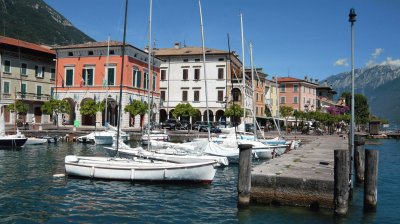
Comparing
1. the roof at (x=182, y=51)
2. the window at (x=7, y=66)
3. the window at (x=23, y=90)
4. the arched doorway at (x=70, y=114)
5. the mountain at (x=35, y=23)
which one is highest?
the mountain at (x=35, y=23)

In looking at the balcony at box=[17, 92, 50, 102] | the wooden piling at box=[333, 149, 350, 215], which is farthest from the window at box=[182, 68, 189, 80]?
the wooden piling at box=[333, 149, 350, 215]

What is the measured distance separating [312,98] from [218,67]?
126 ft

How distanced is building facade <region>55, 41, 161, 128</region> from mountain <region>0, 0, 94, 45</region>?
1888 inches

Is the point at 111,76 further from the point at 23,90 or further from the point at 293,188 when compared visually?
the point at 293,188

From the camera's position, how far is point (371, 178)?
541 inches

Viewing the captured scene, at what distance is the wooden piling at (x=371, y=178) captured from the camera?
13773mm

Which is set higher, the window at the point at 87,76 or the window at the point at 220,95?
the window at the point at 87,76

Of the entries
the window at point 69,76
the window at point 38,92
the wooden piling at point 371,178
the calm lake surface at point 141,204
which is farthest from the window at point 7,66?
the wooden piling at point 371,178

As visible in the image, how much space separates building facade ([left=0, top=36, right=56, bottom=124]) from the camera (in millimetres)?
54438

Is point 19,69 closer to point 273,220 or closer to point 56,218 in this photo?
point 56,218

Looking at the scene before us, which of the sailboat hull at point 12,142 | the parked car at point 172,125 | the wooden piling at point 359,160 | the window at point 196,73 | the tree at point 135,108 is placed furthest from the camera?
the window at point 196,73

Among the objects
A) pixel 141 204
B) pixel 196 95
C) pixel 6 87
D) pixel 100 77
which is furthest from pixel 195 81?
pixel 141 204

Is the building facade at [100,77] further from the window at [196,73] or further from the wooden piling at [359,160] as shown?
the wooden piling at [359,160]

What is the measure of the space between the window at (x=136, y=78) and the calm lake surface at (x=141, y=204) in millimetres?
34835
